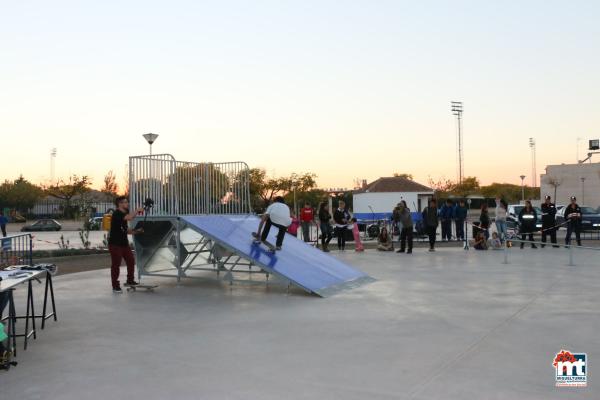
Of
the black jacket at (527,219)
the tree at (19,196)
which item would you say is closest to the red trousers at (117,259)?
the black jacket at (527,219)

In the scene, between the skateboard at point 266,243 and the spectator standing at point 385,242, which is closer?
the skateboard at point 266,243

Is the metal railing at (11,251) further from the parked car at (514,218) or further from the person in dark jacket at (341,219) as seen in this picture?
the parked car at (514,218)

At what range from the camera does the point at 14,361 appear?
5434 millimetres

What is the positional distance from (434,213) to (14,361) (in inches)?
557

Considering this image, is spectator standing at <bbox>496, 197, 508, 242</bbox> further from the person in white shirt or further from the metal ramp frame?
the person in white shirt

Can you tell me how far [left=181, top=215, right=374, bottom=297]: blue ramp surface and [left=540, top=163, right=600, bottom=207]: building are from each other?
193ft

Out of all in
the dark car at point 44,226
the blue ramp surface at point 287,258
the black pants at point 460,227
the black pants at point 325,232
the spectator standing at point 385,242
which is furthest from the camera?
the dark car at point 44,226

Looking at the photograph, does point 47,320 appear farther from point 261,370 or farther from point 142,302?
point 261,370

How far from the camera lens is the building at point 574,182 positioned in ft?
211

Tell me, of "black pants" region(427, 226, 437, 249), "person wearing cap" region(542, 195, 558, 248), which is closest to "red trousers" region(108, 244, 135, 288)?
"black pants" region(427, 226, 437, 249)

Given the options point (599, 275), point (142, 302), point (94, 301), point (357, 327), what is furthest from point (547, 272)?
point (94, 301)

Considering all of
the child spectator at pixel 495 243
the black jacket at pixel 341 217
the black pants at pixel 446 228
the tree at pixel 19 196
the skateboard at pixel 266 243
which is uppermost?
the tree at pixel 19 196

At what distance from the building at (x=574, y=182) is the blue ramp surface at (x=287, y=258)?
58.8 m

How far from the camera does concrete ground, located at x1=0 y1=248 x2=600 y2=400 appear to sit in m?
4.62
